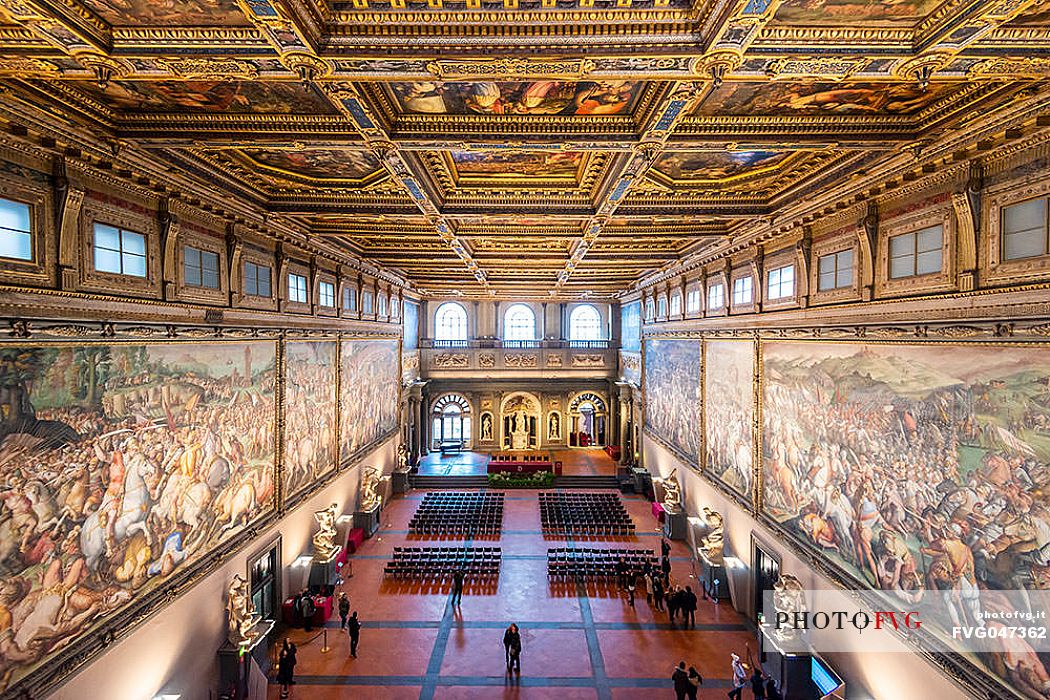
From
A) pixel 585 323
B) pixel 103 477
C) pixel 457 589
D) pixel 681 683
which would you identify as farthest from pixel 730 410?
pixel 585 323

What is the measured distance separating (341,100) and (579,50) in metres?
2.88

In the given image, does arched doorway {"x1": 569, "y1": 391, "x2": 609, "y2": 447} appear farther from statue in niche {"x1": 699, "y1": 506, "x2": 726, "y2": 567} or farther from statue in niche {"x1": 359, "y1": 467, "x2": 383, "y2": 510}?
statue in niche {"x1": 699, "y1": 506, "x2": 726, "y2": 567}

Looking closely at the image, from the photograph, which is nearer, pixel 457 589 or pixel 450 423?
pixel 457 589

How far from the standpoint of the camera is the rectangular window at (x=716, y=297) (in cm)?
1368

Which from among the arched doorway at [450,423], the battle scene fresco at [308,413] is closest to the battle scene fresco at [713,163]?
the battle scene fresco at [308,413]

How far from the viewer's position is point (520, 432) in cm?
3105

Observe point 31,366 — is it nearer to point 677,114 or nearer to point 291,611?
point 677,114

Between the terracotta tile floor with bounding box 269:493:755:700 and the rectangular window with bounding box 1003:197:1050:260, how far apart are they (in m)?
9.66

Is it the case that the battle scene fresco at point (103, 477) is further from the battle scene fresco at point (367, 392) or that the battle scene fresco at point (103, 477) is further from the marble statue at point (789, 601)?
Answer: the marble statue at point (789, 601)

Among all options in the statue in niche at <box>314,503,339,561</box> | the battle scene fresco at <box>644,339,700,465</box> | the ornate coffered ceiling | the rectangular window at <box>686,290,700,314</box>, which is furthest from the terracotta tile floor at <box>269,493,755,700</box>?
the ornate coffered ceiling

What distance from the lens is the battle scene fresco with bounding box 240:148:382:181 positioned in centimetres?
805

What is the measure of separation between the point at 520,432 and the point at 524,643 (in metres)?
19.5

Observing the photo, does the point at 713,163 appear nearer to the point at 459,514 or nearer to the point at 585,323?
the point at 459,514

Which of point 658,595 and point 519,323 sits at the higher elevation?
point 519,323
